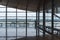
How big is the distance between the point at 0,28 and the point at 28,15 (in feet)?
10.2

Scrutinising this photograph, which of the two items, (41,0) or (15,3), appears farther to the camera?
(15,3)

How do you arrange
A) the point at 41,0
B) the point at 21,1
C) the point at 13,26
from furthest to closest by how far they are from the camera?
the point at 13,26 → the point at 21,1 → the point at 41,0

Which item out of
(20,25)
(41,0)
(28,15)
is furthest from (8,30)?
(41,0)

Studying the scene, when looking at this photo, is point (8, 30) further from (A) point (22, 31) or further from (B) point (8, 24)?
(A) point (22, 31)

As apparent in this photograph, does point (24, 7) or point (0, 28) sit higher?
point (24, 7)

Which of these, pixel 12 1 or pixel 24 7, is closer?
pixel 12 1

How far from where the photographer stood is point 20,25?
510 inches

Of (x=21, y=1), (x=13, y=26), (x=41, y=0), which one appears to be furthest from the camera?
(x=13, y=26)

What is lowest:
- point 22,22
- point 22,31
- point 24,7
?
point 22,31

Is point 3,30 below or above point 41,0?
below

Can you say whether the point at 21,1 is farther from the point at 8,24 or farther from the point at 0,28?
the point at 0,28

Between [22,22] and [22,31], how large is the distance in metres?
0.93

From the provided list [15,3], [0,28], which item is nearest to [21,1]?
[15,3]

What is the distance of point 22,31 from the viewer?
43.0 feet
